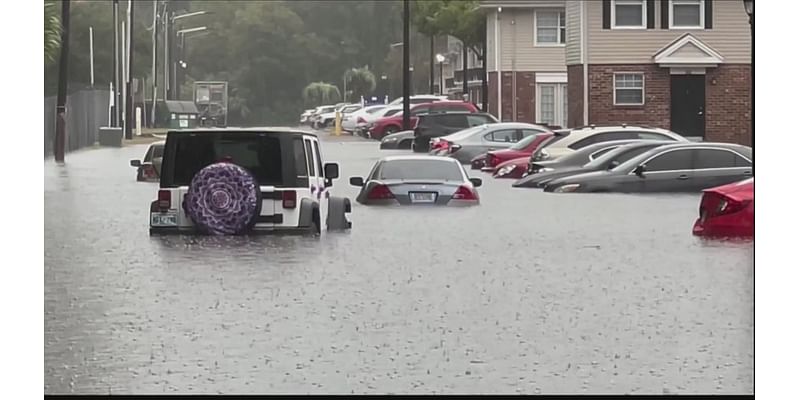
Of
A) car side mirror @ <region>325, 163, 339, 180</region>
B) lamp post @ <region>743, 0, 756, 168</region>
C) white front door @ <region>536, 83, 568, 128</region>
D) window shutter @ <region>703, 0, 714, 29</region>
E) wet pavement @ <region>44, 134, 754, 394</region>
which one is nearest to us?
wet pavement @ <region>44, 134, 754, 394</region>

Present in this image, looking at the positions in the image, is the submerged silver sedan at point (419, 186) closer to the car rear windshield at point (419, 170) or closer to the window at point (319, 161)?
the car rear windshield at point (419, 170)

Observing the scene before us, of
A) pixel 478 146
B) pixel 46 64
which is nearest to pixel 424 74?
pixel 478 146

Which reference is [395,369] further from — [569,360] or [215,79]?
[215,79]

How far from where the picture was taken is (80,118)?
54.0ft

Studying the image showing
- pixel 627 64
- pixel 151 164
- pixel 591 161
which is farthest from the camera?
pixel 627 64

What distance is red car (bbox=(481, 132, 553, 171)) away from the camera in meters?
16.7

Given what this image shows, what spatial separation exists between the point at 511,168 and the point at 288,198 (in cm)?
190

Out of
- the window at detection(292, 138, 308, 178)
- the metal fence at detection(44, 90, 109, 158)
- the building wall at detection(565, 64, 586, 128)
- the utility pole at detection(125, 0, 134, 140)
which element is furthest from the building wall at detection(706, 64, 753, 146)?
the metal fence at detection(44, 90, 109, 158)

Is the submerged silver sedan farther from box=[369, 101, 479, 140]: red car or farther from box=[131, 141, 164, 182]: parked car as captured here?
box=[131, 141, 164, 182]: parked car

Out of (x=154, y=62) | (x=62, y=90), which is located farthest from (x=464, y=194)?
(x=62, y=90)

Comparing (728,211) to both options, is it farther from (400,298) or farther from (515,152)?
(400,298)

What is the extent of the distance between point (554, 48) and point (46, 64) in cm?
404

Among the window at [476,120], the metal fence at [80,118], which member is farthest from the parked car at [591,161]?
the metal fence at [80,118]

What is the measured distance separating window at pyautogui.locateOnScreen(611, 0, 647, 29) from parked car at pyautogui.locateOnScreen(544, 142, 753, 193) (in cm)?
109
